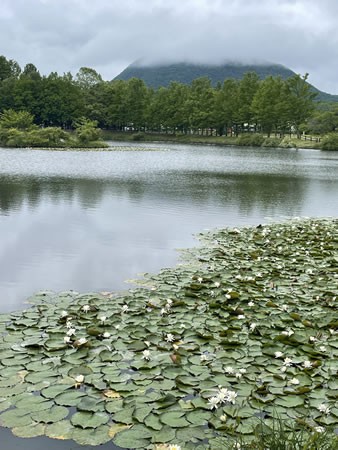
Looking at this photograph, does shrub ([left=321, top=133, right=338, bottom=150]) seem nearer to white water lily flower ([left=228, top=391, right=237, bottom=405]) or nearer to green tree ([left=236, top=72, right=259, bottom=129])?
Result: green tree ([left=236, top=72, right=259, bottom=129])

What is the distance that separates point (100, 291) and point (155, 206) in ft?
28.3

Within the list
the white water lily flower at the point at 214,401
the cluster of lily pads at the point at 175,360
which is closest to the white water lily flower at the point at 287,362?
the cluster of lily pads at the point at 175,360

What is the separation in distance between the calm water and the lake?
2 cm

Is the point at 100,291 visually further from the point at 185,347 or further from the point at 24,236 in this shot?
the point at 24,236

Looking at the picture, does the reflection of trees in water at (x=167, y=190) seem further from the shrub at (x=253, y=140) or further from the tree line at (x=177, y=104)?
the tree line at (x=177, y=104)

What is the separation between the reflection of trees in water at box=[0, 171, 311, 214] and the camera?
55.2ft

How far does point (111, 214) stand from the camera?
1412 centimetres

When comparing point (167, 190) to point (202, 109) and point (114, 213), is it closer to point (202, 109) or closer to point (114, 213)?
point (114, 213)

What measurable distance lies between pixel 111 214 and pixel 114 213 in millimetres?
210

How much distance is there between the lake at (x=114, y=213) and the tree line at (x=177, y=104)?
4775 centimetres

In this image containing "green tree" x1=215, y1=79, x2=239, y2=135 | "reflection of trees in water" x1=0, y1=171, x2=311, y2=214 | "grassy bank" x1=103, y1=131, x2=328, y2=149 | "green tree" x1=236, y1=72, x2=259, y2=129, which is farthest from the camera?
"green tree" x1=215, y1=79, x2=239, y2=135

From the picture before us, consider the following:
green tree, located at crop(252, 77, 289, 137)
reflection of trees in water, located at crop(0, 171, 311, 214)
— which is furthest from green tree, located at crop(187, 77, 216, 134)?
reflection of trees in water, located at crop(0, 171, 311, 214)

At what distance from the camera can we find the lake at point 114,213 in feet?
27.3

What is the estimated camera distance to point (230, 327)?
18.5ft
